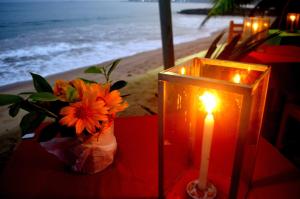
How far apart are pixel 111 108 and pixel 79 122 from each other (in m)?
0.10

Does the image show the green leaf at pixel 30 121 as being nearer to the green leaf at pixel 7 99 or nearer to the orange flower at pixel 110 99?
the green leaf at pixel 7 99

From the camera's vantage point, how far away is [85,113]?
561mm

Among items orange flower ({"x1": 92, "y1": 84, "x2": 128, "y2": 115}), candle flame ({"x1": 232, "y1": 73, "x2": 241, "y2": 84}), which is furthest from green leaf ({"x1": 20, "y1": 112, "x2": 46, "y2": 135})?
candle flame ({"x1": 232, "y1": 73, "x2": 241, "y2": 84})

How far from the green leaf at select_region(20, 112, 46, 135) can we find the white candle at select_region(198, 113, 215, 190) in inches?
16.3

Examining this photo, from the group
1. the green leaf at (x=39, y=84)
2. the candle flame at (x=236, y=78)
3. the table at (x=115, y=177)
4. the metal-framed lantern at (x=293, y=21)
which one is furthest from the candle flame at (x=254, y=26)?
the green leaf at (x=39, y=84)

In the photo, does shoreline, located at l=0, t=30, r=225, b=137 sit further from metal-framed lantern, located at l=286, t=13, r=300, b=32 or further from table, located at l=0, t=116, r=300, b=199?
metal-framed lantern, located at l=286, t=13, r=300, b=32

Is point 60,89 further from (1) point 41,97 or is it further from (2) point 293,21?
(2) point 293,21

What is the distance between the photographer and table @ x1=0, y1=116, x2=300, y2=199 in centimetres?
62

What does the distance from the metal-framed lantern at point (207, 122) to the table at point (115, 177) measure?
6cm

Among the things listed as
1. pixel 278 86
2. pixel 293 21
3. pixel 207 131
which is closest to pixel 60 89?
pixel 207 131

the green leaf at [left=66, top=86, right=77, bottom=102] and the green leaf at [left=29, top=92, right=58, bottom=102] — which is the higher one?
the green leaf at [left=29, top=92, right=58, bottom=102]

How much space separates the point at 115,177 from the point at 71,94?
0.95 feet

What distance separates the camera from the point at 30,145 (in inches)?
32.9

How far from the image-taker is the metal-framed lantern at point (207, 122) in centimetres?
41
